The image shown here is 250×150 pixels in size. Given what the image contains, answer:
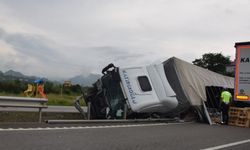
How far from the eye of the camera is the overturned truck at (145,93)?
13.0 meters

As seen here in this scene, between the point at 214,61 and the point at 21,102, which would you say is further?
the point at 214,61

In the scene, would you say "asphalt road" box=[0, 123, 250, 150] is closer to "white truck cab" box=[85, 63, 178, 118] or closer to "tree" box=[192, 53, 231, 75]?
"white truck cab" box=[85, 63, 178, 118]

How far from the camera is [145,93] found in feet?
43.0

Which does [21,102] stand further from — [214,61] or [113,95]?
[214,61]

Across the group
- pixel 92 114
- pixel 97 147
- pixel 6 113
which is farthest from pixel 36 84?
pixel 97 147

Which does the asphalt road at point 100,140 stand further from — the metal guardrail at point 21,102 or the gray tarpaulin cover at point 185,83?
the gray tarpaulin cover at point 185,83

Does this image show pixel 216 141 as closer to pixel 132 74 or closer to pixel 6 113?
pixel 132 74

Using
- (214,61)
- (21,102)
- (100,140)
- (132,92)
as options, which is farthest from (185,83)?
A: (214,61)

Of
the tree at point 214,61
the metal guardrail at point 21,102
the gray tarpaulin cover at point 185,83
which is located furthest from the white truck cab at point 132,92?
the tree at point 214,61

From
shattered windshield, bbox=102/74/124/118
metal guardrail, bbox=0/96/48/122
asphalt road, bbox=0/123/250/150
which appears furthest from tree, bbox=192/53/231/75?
asphalt road, bbox=0/123/250/150

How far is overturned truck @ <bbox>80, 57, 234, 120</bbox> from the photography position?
42.6 feet

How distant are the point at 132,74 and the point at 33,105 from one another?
→ 3806 mm

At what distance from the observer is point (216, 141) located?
9188mm

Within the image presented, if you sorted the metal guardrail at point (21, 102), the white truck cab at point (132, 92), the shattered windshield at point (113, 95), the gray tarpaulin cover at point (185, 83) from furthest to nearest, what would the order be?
the gray tarpaulin cover at point (185, 83)
the shattered windshield at point (113, 95)
the white truck cab at point (132, 92)
the metal guardrail at point (21, 102)
